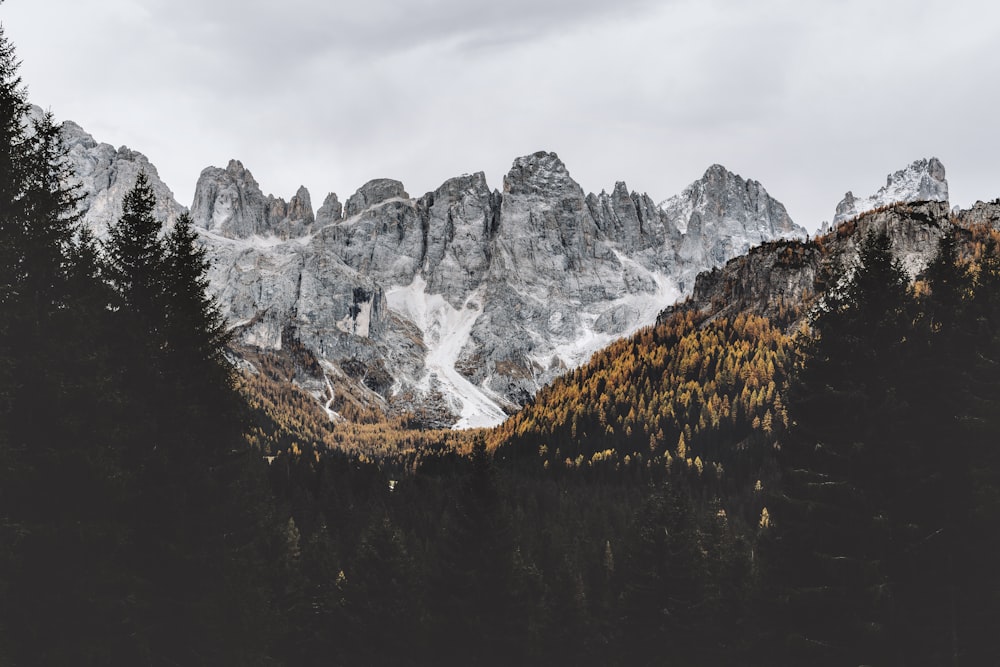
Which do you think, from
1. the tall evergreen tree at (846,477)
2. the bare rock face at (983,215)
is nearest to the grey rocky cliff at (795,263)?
the bare rock face at (983,215)

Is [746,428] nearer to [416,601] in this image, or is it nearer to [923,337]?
[416,601]

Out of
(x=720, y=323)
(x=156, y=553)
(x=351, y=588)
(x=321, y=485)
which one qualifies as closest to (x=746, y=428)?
(x=720, y=323)

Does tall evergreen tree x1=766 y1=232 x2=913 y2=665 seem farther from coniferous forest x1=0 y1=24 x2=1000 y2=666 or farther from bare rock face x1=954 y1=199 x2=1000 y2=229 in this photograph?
bare rock face x1=954 y1=199 x2=1000 y2=229

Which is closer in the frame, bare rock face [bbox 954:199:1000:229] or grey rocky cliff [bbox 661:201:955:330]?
bare rock face [bbox 954:199:1000:229]

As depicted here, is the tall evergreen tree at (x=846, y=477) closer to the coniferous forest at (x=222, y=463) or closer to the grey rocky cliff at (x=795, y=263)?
the coniferous forest at (x=222, y=463)

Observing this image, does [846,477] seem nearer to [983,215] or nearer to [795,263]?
[983,215]

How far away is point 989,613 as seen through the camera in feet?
50.2

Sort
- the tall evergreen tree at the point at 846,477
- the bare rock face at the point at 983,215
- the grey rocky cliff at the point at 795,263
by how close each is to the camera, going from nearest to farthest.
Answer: the tall evergreen tree at the point at 846,477 < the bare rock face at the point at 983,215 < the grey rocky cliff at the point at 795,263

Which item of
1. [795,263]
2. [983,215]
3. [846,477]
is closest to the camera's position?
[846,477]

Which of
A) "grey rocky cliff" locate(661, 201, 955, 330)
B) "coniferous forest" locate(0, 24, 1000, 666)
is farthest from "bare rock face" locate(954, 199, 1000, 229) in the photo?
"coniferous forest" locate(0, 24, 1000, 666)

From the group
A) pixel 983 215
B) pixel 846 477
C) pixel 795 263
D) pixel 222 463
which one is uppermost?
pixel 983 215

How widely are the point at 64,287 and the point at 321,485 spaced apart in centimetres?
6537

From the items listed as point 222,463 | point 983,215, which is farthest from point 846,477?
point 983,215

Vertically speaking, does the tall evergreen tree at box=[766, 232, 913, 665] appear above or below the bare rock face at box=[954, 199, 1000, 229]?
below
